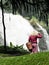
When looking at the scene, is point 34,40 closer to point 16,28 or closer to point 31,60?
point 16,28

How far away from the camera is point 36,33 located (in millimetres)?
11875

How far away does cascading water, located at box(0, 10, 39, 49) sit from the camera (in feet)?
40.3

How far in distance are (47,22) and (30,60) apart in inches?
170

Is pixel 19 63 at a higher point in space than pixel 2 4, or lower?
lower

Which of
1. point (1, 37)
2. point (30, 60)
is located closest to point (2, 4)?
point (1, 37)

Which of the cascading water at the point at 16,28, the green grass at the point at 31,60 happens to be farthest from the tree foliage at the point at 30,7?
the green grass at the point at 31,60

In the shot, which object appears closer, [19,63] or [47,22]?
[19,63]

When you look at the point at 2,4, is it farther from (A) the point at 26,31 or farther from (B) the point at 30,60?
(B) the point at 30,60

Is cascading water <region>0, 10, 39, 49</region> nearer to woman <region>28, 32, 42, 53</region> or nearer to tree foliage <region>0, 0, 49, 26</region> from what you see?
tree foliage <region>0, 0, 49, 26</region>

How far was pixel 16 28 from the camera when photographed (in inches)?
486

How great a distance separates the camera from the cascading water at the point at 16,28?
12297 mm

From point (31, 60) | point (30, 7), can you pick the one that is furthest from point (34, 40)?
point (31, 60)

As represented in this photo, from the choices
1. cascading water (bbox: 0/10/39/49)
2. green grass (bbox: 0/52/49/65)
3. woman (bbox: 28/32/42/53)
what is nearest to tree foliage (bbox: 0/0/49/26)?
cascading water (bbox: 0/10/39/49)

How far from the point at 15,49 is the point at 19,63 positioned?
13.3 feet
